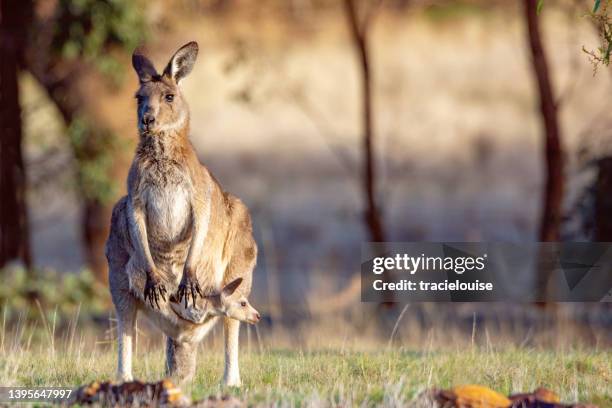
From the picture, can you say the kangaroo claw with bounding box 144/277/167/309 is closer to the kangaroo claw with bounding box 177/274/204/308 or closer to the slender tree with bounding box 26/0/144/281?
the kangaroo claw with bounding box 177/274/204/308

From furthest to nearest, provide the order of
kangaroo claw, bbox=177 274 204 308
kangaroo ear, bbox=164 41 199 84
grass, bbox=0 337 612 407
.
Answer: kangaroo ear, bbox=164 41 199 84 < kangaroo claw, bbox=177 274 204 308 < grass, bbox=0 337 612 407

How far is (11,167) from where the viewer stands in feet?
43.2

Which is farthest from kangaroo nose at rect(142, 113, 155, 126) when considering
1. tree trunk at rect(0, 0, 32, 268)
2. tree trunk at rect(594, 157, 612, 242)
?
tree trunk at rect(0, 0, 32, 268)

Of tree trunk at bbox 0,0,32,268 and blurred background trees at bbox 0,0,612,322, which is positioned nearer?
tree trunk at bbox 0,0,32,268

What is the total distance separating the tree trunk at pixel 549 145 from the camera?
12.3 meters

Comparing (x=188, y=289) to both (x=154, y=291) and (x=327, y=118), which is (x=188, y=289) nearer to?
(x=154, y=291)

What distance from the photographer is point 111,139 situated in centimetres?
1436

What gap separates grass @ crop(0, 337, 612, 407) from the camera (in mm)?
5688

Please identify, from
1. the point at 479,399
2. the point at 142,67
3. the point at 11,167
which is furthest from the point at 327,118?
the point at 479,399

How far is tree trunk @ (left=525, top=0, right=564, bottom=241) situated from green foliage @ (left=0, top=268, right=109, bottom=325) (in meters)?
5.23

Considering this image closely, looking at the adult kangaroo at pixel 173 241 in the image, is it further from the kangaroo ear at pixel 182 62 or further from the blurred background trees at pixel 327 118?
the blurred background trees at pixel 327 118

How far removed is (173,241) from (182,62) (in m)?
0.99

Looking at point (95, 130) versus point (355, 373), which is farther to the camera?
point (95, 130)

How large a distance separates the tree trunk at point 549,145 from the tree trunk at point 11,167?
5883mm
